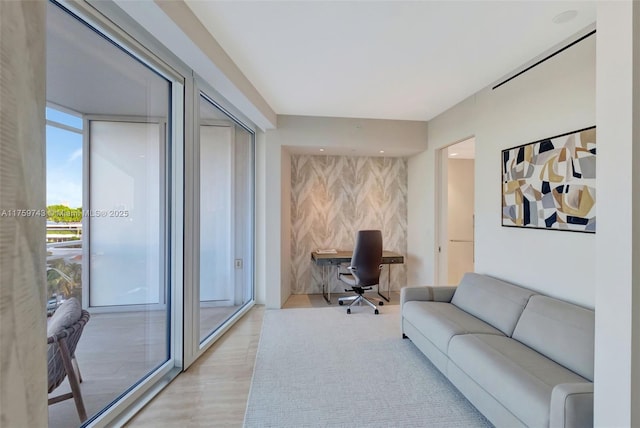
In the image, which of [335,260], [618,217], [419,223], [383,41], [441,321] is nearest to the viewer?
[618,217]

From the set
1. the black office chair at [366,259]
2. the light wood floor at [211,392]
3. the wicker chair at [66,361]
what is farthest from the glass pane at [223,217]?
the black office chair at [366,259]

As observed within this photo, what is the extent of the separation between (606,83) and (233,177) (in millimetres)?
3450

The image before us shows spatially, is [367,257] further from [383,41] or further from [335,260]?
[383,41]

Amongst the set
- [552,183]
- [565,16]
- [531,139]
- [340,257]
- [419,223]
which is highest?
[565,16]

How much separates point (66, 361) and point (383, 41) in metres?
3.00

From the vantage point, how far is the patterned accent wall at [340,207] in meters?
4.71

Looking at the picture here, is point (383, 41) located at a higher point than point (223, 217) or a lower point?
higher

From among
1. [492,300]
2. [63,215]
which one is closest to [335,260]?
[492,300]

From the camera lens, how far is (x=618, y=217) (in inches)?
40.3

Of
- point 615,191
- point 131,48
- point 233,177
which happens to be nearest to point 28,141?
point 131,48

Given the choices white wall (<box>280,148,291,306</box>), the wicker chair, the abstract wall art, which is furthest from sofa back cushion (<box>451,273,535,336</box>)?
the wicker chair

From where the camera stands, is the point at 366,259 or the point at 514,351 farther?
the point at 366,259

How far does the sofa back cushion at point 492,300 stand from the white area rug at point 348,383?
643 mm

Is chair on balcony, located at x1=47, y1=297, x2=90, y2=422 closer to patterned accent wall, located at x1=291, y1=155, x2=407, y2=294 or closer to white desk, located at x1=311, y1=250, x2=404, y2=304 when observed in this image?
white desk, located at x1=311, y1=250, x2=404, y2=304
